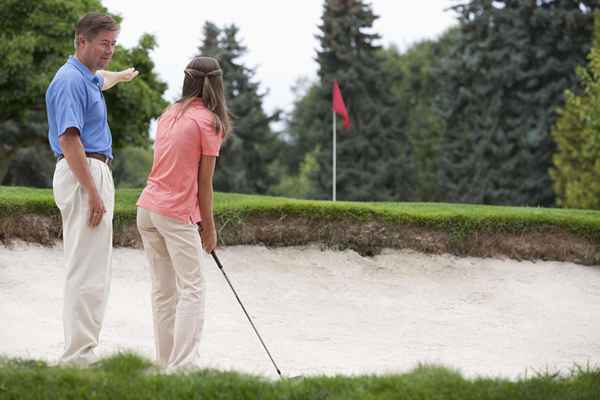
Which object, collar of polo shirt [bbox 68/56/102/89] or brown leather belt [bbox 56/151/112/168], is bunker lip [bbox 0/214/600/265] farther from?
collar of polo shirt [bbox 68/56/102/89]

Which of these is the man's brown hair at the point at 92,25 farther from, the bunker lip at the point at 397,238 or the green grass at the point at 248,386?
the bunker lip at the point at 397,238

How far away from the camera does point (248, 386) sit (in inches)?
201

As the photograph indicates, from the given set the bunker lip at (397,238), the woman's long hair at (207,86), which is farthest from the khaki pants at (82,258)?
the bunker lip at (397,238)

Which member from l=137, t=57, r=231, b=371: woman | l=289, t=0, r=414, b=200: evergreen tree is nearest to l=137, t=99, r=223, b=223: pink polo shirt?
l=137, t=57, r=231, b=371: woman

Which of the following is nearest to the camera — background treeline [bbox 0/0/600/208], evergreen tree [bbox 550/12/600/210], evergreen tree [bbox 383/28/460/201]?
evergreen tree [bbox 550/12/600/210]

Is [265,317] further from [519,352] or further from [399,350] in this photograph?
[519,352]

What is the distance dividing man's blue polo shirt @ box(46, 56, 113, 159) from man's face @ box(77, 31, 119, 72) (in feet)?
0.16

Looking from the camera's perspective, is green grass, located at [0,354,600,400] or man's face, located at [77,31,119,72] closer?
green grass, located at [0,354,600,400]

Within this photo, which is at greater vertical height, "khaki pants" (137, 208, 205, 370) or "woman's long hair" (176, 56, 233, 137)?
"woman's long hair" (176, 56, 233, 137)

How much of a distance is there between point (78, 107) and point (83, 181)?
0.45m

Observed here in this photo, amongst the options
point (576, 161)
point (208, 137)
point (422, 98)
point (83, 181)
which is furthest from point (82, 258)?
point (422, 98)

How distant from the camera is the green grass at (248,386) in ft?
16.4

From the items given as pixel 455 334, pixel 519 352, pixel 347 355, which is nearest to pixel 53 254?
pixel 347 355

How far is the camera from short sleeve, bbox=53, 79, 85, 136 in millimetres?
5312
